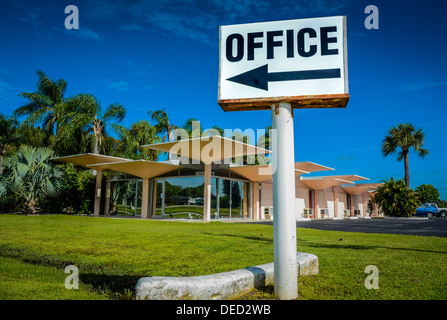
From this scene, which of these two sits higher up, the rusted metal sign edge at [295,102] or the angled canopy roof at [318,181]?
the angled canopy roof at [318,181]

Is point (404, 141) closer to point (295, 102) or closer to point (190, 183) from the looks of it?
point (190, 183)

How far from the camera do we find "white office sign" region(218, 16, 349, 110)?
425cm

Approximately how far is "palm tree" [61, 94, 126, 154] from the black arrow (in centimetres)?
2792

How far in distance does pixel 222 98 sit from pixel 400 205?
36.8 metres

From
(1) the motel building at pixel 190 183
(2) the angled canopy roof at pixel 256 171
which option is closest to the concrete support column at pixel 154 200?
(1) the motel building at pixel 190 183

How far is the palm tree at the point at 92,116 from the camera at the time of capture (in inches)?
1158

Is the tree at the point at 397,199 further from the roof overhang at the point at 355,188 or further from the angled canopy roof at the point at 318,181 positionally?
the angled canopy roof at the point at 318,181

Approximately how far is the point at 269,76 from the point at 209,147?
15.1 m

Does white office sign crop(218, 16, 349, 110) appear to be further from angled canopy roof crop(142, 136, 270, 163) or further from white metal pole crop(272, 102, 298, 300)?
angled canopy roof crop(142, 136, 270, 163)

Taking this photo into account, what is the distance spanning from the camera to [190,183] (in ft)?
79.7
